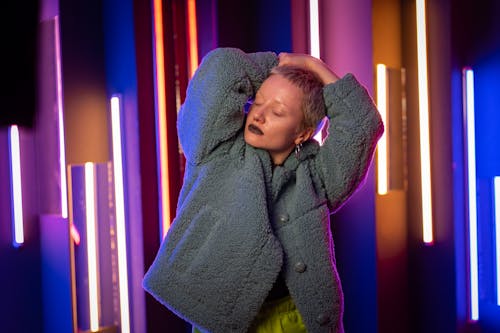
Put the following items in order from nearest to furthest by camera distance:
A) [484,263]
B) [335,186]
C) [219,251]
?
[219,251] < [335,186] < [484,263]

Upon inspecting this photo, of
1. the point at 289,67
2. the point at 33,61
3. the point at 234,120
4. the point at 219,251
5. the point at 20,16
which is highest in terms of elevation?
the point at 20,16

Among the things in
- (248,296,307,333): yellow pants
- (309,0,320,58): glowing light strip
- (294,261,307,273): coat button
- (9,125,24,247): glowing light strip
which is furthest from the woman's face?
(9,125,24,247): glowing light strip

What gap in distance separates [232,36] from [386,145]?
68cm

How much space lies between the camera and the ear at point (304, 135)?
131 cm

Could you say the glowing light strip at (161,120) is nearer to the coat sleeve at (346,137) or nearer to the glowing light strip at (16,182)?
the glowing light strip at (16,182)

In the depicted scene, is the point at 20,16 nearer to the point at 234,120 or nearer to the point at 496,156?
the point at 234,120

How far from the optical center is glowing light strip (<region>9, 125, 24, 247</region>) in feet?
5.98

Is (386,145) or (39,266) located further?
(39,266)

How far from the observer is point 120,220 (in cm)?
179

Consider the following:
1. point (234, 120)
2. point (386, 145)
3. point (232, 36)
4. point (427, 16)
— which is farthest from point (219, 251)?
point (427, 16)

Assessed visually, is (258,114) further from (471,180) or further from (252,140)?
(471,180)

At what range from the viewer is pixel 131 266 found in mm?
1882

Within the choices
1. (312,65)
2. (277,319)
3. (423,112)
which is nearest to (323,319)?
(277,319)

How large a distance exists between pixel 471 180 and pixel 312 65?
30.5 inches
